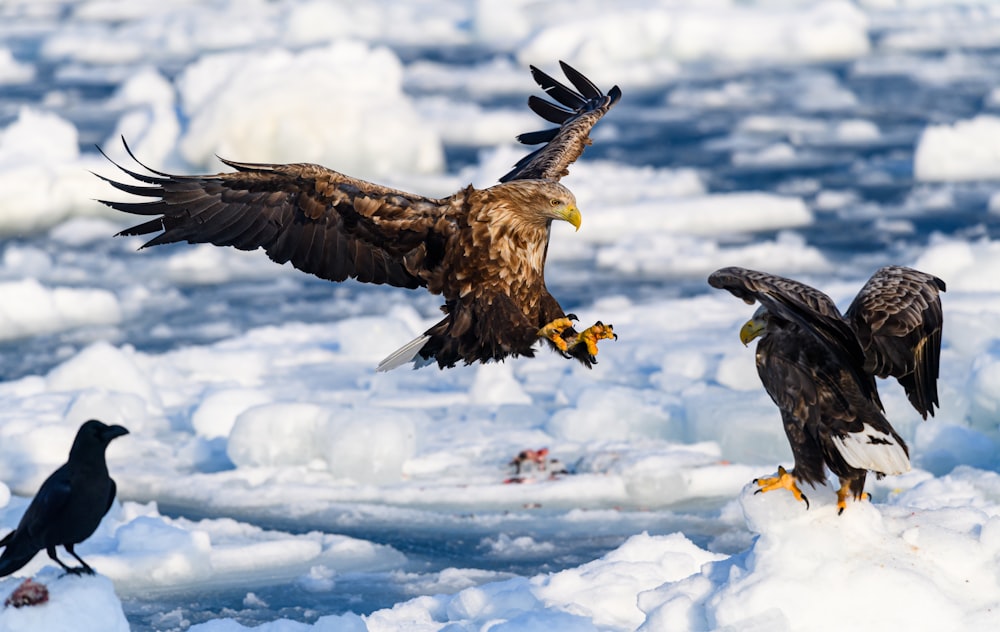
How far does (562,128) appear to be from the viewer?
790cm

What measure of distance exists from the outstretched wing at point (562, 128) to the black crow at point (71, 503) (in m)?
2.36

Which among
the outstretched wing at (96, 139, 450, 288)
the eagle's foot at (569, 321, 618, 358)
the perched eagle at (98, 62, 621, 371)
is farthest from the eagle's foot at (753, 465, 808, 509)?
the outstretched wing at (96, 139, 450, 288)

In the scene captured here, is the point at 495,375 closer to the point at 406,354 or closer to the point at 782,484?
the point at 406,354

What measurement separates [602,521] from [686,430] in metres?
1.47

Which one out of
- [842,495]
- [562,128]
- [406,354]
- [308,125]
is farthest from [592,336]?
[308,125]

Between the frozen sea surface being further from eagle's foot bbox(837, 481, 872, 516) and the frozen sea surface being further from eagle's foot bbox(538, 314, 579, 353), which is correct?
eagle's foot bbox(538, 314, 579, 353)

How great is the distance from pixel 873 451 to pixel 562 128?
3.65 m

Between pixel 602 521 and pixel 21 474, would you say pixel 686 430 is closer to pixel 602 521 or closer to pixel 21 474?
pixel 602 521

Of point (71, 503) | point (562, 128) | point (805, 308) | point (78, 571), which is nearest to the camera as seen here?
point (805, 308)

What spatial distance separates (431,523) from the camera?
8.20 metres

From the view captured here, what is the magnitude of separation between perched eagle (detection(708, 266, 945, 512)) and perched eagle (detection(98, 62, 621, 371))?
4.13 ft

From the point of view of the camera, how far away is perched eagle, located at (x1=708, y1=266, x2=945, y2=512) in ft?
15.0

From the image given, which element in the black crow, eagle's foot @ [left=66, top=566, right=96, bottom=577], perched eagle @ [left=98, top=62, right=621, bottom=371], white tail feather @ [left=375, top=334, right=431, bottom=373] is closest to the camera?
eagle's foot @ [left=66, top=566, right=96, bottom=577]

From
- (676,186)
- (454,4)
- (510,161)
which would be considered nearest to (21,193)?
(510,161)
